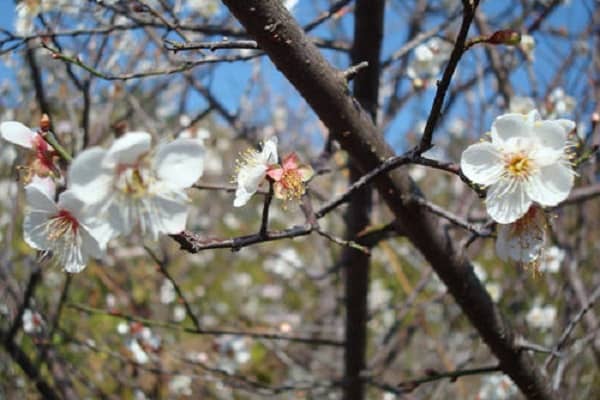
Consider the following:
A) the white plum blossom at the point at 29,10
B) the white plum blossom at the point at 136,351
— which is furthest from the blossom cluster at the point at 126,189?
the white plum blossom at the point at 136,351

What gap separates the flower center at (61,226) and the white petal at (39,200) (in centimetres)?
3

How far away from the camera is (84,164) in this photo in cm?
77

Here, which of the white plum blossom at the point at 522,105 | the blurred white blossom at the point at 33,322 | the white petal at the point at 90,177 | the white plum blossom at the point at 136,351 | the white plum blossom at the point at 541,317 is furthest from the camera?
the white plum blossom at the point at 541,317

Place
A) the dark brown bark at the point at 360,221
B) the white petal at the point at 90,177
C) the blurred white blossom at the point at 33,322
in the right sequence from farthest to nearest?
the blurred white blossom at the point at 33,322 → the dark brown bark at the point at 360,221 → the white petal at the point at 90,177

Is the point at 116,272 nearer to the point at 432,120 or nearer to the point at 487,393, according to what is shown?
the point at 487,393

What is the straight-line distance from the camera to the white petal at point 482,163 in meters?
0.95

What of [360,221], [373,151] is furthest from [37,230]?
[360,221]

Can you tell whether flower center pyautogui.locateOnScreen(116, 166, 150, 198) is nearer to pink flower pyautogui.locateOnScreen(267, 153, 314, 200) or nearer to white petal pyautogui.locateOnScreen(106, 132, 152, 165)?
white petal pyautogui.locateOnScreen(106, 132, 152, 165)

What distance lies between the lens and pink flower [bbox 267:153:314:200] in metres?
1.03

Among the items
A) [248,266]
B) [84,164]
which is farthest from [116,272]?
[248,266]

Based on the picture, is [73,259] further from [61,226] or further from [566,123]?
[566,123]

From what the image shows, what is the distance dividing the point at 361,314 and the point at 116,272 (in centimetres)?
257

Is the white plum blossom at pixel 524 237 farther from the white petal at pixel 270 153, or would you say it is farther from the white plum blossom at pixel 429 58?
the white plum blossom at pixel 429 58

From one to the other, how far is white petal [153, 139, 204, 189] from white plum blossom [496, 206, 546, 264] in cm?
55
